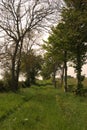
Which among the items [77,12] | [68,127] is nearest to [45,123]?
[68,127]

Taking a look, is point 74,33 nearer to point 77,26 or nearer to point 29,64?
point 77,26

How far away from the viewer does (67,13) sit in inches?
1470

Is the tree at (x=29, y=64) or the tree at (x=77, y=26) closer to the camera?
the tree at (x=77, y=26)

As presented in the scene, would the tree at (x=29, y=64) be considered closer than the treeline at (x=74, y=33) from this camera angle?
No

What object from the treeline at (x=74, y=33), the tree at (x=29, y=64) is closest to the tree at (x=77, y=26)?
the treeline at (x=74, y=33)

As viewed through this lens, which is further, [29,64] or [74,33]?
[29,64]

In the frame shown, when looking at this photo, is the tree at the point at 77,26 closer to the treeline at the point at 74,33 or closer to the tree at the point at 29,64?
the treeline at the point at 74,33

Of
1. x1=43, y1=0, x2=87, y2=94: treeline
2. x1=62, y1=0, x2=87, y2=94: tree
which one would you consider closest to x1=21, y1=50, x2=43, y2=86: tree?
x1=43, y1=0, x2=87, y2=94: treeline

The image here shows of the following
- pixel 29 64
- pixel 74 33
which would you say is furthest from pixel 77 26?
pixel 29 64

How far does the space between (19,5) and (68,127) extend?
90.2 ft

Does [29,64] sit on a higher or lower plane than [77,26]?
lower

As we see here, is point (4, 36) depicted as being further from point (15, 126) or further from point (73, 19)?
point (15, 126)

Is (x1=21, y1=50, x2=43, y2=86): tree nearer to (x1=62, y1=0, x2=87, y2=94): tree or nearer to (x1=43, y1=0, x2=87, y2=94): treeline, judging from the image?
(x1=43, y1=0, x2=87, y2=94): treeline

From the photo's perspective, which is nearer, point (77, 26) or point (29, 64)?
point (77, 26)
